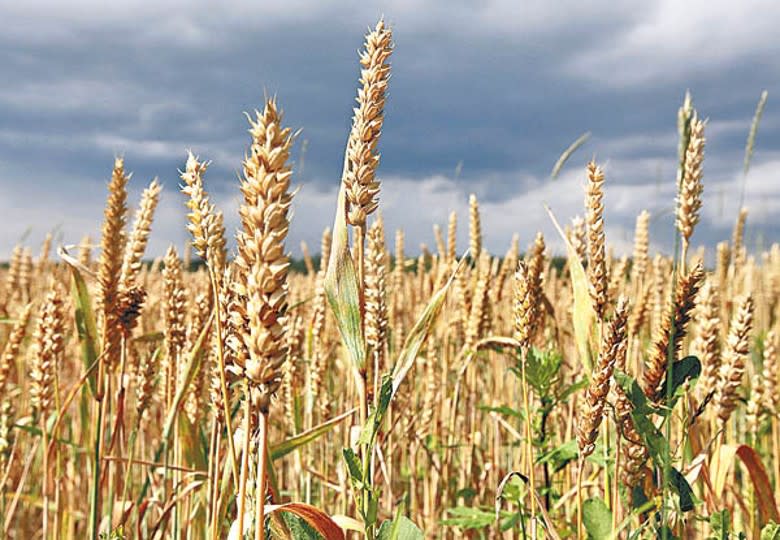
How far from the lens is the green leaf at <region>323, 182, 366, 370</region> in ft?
2.99

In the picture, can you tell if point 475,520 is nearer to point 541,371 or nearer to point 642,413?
point 541,371

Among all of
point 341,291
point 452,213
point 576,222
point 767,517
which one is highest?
point 452,213

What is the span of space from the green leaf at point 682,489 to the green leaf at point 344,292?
49 cm

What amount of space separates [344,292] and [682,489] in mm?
574

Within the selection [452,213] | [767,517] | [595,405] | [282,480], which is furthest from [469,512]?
[452,213]

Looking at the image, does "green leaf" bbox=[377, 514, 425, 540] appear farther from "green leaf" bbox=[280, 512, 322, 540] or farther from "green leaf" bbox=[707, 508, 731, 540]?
"green leaf" bbox=[707, 508, 731, 540]

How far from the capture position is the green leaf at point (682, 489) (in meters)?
1.06

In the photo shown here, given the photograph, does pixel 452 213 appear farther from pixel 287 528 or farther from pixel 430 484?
pixel 287 528

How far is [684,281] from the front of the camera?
1071 millimetres

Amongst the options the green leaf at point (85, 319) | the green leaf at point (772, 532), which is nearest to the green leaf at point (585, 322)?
the green leaf at point (772, 532)

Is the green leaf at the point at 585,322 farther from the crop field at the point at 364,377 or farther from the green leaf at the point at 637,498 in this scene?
the green leaf at the point at 637,498

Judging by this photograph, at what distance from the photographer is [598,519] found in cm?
119

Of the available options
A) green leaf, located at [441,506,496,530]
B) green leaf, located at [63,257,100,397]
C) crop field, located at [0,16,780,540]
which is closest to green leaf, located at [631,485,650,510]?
crop field, located at [0,16,780,540]

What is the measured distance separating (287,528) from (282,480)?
1.93 metres
